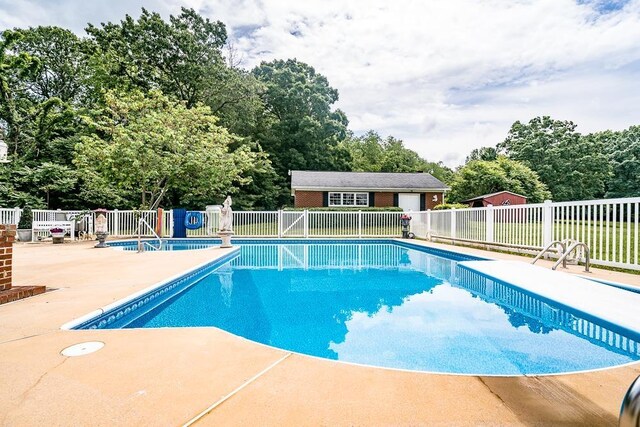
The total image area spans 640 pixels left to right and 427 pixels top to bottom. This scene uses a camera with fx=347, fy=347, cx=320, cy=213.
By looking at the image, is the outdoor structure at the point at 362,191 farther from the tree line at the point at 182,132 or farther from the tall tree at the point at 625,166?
the tall tree at the point at 625,166

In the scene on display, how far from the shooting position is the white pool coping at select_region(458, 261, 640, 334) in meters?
2.33

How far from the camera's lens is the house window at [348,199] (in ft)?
71.4

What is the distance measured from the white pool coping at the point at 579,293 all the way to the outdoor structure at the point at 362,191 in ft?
56.7

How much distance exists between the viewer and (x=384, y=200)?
22.2 meters

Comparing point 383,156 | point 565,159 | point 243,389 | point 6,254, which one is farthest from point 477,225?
point 565,159

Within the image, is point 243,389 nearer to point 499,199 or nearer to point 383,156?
point 499,199

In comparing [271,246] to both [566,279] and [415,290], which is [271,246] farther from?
[566,279]

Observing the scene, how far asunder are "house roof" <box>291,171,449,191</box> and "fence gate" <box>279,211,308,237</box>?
5.56m

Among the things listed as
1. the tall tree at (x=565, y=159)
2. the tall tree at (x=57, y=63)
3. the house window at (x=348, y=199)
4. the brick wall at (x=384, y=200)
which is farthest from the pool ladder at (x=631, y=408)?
the tall tree at (x=565, y=159)

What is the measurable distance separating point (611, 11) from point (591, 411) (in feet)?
35.4

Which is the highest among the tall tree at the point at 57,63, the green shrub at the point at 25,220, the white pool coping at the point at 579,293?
the tall tree at the point at 57,63

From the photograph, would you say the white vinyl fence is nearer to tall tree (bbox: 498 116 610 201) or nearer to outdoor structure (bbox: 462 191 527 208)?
outdoor structure (bbox: 462 191 527 208)

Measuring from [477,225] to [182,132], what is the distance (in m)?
12.6

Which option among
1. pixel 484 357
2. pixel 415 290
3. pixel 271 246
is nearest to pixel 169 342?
pixel 484 357
